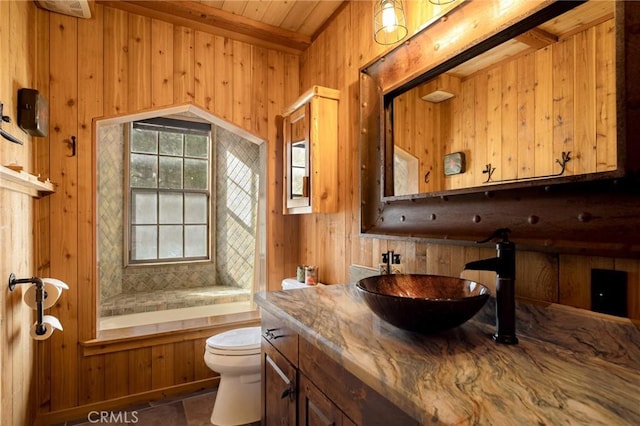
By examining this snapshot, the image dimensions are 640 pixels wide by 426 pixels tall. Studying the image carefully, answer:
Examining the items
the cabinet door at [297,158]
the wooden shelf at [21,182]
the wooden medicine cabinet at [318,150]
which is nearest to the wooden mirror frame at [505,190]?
the wooden medicine cabinet at [318,150]

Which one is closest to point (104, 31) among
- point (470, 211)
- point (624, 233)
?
point (470, 211)

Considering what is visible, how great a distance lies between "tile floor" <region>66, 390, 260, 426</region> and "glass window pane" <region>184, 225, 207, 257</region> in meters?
2.15

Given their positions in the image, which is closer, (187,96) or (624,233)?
(624,233)

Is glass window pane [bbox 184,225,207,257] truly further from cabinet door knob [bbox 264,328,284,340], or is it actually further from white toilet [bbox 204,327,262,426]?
cabinet door knob [bbox 264,328,284,340]

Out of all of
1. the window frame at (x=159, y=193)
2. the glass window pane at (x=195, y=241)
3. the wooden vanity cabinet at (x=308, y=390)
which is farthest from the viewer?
the glass window pane at (x=195, y=241)

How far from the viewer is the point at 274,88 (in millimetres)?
2689

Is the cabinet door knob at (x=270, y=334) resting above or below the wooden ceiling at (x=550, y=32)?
below

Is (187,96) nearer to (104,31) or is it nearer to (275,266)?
(104,31)

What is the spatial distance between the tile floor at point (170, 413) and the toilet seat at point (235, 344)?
18.1 inches

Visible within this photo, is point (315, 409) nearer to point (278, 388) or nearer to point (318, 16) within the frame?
point (278, 388)

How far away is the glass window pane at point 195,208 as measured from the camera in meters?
4.19

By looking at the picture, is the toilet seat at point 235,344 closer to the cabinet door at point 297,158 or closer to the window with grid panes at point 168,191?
the cabinet door at point 297,158

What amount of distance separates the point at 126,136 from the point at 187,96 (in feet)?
6.34

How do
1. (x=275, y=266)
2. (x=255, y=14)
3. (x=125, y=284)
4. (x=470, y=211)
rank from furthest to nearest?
(x=125, y=284) → (x=275, y=266) → (x=255, y=14) → (x=470, y=211)
